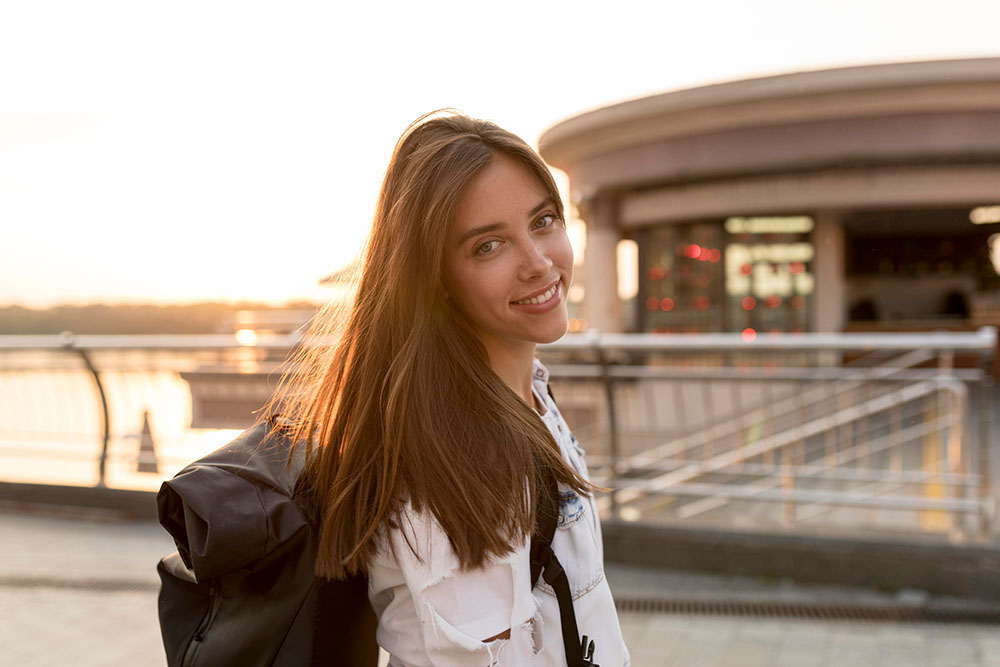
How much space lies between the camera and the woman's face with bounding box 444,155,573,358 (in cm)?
155

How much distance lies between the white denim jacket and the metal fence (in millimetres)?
2601

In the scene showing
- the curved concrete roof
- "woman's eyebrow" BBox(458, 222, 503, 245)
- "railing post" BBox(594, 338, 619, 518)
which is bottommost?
"railing post" BBox(594, 338, 619, 518)

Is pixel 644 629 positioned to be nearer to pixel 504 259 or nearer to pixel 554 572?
pixel 554 572

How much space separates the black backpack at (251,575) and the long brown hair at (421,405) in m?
0.05

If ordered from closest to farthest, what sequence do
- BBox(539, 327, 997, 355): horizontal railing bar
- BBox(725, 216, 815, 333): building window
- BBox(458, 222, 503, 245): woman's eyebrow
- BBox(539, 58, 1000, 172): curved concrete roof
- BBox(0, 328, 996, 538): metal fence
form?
BBox(458, 222, 503, 245): woman's eyebrow → BBox(539, 327, 997, 355): horizontal railing bar → BBox(0, 328, 996, 538): metal fence → BBox(539, 58, 1000, 172): curved concrete roof → BBox(725, 216, 815, 333): building window

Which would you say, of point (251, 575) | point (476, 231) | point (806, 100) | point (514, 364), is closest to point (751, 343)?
point (514, 364)

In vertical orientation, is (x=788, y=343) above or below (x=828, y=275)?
below

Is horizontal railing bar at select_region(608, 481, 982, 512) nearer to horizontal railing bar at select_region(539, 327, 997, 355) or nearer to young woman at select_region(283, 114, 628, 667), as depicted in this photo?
horizontal railing bar at select_region(539, 327, 997, 355)

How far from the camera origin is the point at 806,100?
13.3m

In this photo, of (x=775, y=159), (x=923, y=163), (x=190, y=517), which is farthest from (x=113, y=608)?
(x=923, y=163)

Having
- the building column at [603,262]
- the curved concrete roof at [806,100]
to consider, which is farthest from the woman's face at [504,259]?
the building column at [603,262]

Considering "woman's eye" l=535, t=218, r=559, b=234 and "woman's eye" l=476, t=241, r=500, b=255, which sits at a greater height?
"woman's eye" l=535, t=218, r=559, b=234

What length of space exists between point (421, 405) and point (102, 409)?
5051mm

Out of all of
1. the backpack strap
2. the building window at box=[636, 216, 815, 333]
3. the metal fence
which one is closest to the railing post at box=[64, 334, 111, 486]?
the metal fence
